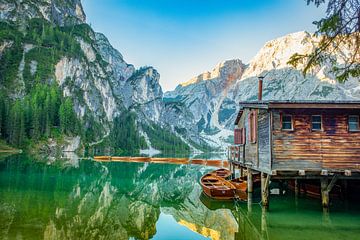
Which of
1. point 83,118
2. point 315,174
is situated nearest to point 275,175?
point 315,174

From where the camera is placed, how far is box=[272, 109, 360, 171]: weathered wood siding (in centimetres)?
1911

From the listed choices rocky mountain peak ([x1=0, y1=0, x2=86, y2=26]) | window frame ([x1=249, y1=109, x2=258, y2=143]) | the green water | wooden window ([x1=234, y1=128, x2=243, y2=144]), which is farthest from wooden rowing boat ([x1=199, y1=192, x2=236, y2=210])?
rocky mountain peak ([x1=0, y1=0, x2=86, y2=26])

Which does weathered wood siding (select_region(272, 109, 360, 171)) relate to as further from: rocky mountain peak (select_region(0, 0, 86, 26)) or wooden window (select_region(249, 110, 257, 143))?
rocky mountain peak (select_region(0, 0, 86, 26))

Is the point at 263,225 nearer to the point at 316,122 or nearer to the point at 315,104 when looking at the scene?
the point at 316,122

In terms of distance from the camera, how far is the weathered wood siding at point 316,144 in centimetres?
1911

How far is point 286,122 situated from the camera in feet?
64.7

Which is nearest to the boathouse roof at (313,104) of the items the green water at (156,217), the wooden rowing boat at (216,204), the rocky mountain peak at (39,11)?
the green water at (156,217)

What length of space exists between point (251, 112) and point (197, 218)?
30.0ft

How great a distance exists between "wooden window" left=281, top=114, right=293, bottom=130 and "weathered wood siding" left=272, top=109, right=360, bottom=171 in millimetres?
223

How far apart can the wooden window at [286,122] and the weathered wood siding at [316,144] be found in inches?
8.8

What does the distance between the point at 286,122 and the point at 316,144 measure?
7.21 ft

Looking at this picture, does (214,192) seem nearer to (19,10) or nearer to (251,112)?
(251,112)

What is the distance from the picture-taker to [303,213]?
63.9 feet

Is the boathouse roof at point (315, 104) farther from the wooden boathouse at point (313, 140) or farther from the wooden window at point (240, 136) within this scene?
the wooden window at point (240, 136)
